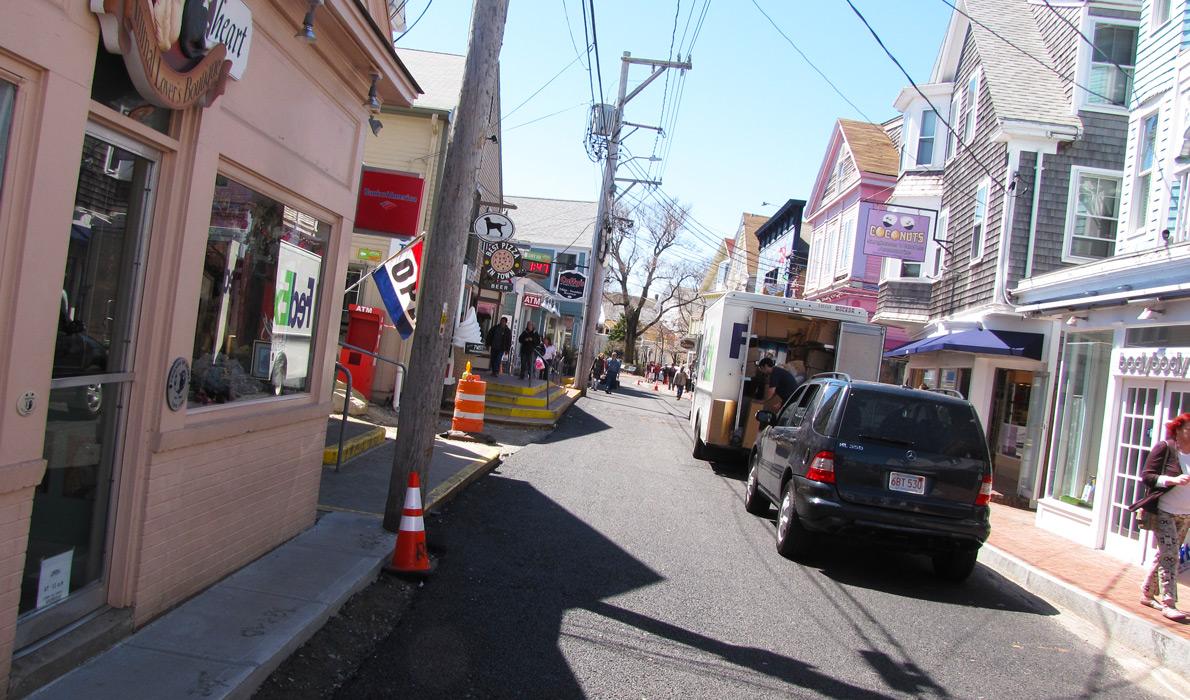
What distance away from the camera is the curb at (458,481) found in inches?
335

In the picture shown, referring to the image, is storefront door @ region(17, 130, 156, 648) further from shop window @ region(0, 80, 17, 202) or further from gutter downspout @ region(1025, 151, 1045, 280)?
gutter downspout @ region(1025, 151, 1045, 280)

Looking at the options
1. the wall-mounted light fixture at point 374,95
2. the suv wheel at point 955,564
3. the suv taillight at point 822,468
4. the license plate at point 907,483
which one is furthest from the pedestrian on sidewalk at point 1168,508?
the wall-mounted light fixture at point 374,95

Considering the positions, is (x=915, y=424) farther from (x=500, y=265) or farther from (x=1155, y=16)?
(x=500, y=265)

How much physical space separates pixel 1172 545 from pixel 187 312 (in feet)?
24.8

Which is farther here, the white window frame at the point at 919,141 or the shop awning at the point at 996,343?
the white window frame at the point at 919,141

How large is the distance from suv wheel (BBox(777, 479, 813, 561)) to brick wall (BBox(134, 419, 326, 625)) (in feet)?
14.0

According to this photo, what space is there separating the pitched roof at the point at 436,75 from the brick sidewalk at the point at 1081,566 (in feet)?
40.2

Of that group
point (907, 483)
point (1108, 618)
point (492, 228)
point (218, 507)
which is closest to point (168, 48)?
point (218, 507)

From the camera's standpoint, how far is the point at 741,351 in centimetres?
1353

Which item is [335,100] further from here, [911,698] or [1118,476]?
[1118,476]

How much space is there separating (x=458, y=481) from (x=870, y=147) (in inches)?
879

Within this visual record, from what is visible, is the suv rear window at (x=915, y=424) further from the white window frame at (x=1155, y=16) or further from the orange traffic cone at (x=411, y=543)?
the white window frame at (x=1155, y=16)

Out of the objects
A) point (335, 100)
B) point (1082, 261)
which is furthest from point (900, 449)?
point (1082, 261)

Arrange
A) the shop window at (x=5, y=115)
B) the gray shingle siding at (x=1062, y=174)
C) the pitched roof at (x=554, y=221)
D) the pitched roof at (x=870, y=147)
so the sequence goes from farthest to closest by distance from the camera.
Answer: the pitched roof at (x=554, y=221), the pitched roof at (x=870, y=147), the gray shingle siding at (x=1062, y=174), the shop window at (x=5, y=115)
